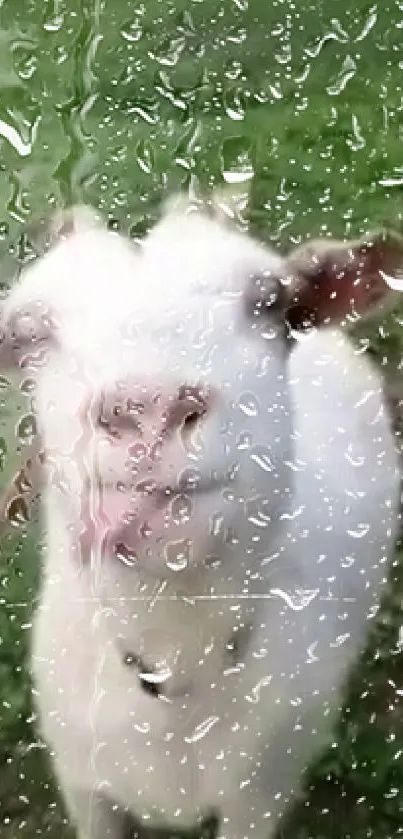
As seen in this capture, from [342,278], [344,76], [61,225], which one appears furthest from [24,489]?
[344,76]

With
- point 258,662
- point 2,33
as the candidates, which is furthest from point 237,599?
point 2,33

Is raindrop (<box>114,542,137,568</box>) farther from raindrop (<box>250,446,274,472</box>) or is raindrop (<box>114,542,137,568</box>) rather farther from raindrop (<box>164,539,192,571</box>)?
raindrop (<box>250,446,274,472</box>)

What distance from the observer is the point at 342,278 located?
729mm

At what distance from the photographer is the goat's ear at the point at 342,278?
0.73 m

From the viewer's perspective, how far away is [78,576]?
28.0 inches

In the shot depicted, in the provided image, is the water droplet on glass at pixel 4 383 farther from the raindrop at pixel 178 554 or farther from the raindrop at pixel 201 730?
the raindrop at pixel 201 730

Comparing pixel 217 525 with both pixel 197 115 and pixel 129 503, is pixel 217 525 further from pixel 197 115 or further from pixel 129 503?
pixel 197 115

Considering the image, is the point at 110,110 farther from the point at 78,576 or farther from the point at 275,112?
the point at 78,576

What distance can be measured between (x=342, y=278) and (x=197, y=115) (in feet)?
0.69

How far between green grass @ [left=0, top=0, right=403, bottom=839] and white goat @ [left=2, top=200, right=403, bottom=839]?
0.09ft

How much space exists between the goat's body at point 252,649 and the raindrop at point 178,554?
15 millimetres

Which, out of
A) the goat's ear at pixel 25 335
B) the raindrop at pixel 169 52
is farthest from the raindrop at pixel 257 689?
the raindrop at pixel 169 52

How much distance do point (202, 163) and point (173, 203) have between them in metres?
0.05

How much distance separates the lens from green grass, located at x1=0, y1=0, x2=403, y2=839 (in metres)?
0.73
